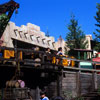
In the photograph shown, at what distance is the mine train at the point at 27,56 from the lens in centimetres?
1532

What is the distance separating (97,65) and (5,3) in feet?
29.1

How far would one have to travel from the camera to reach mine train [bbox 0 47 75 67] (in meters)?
15.3

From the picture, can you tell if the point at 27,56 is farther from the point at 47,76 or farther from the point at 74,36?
the point at 74,36

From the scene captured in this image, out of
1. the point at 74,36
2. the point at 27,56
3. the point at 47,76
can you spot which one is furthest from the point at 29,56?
the point at 74,36

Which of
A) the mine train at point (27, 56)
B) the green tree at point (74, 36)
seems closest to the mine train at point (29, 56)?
the mine train at point (27, 56)

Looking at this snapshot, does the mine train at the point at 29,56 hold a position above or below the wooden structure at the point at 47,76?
above

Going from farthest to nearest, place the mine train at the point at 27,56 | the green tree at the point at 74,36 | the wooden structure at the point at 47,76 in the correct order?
the green tree at the point at 74,36 < the wooden structure at the point at 47,76 < the mine train at the point at 27,56

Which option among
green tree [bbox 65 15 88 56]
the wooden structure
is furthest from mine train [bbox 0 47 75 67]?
green tree [bbox 65 15 88 56]

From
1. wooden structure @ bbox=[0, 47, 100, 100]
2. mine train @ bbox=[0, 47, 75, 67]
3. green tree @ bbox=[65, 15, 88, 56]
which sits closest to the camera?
mine train @ bbox=[0, 47, 75, 67]

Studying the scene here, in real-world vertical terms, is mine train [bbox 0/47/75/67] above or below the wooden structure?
above

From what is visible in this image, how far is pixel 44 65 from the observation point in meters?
17.0

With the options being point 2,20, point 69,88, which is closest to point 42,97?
point 69,88

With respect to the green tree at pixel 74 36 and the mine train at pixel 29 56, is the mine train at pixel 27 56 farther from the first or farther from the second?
the green tree at pixel 74 36

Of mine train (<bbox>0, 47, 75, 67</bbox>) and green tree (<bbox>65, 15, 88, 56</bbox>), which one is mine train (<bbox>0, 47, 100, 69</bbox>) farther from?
green tree (<bbox>65, 15, 88, 56</bbox>)
